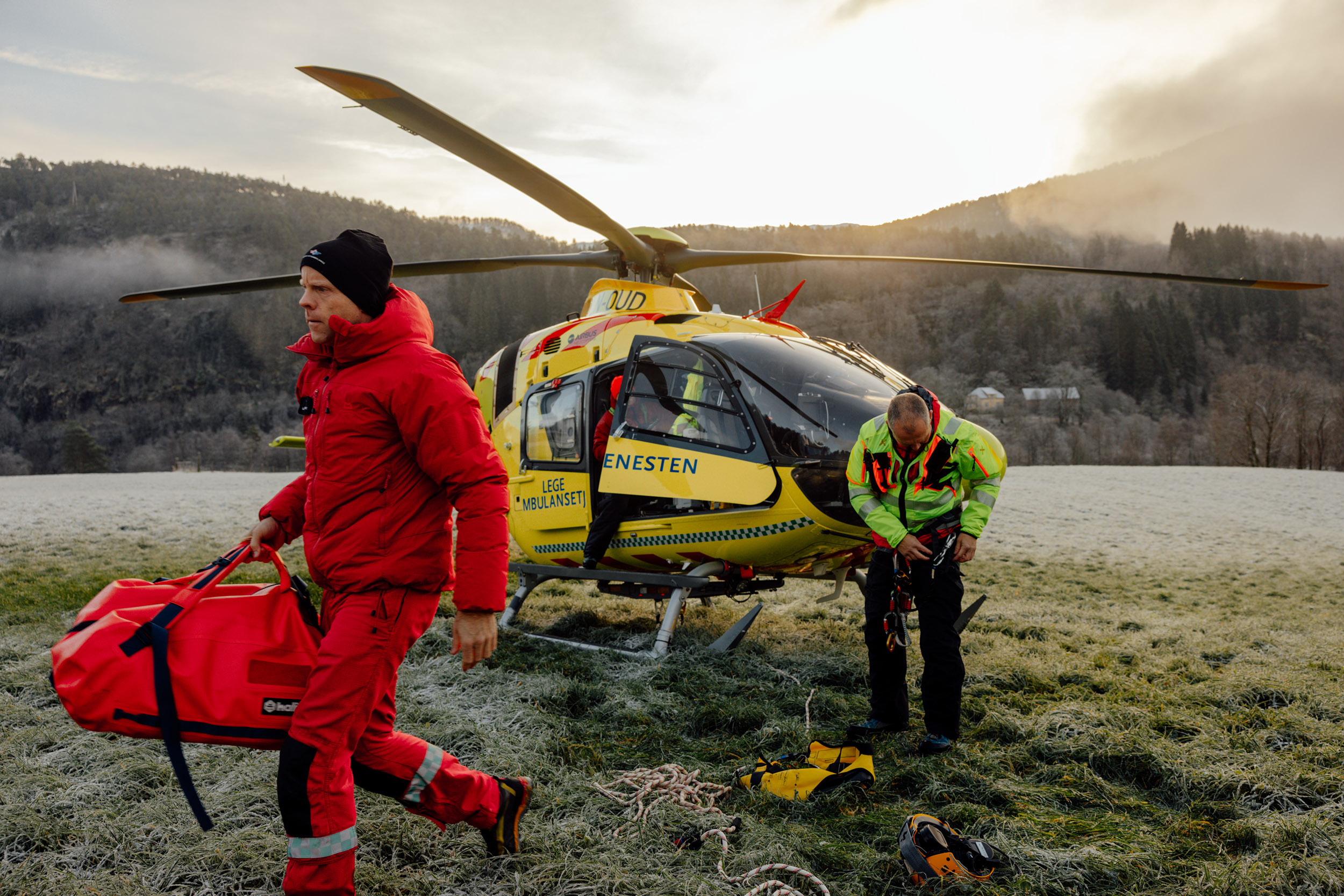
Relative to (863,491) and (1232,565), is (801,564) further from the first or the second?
(1232,565)

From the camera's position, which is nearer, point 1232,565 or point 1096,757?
point 1096,757

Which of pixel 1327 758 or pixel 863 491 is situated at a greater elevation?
pixel 863 491

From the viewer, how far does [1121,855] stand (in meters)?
2.96

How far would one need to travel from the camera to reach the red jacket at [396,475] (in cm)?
249

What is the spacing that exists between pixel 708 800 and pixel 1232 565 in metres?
11.8

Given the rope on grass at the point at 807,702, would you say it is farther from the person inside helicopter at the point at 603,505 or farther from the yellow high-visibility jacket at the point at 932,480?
the person inside helicopter at the point at 603,505

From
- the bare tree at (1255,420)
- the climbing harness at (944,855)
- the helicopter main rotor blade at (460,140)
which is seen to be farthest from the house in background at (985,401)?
the climbing harness at (944,855)

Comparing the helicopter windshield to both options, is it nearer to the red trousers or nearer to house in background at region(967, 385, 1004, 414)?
the red trousers

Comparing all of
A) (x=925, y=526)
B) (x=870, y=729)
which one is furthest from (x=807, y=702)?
(x=925, y=526)

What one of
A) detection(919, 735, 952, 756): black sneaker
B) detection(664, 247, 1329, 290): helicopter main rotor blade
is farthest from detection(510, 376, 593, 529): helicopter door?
detection(919, 735, 952, 756): black sneaker

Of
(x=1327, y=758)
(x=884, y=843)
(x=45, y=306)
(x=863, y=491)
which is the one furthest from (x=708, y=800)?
(x=45, y=306)

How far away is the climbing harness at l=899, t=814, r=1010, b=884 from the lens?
2.82 m

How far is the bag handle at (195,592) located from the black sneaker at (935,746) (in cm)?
328

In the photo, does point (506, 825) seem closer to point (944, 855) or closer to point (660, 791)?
point (660, 791)
